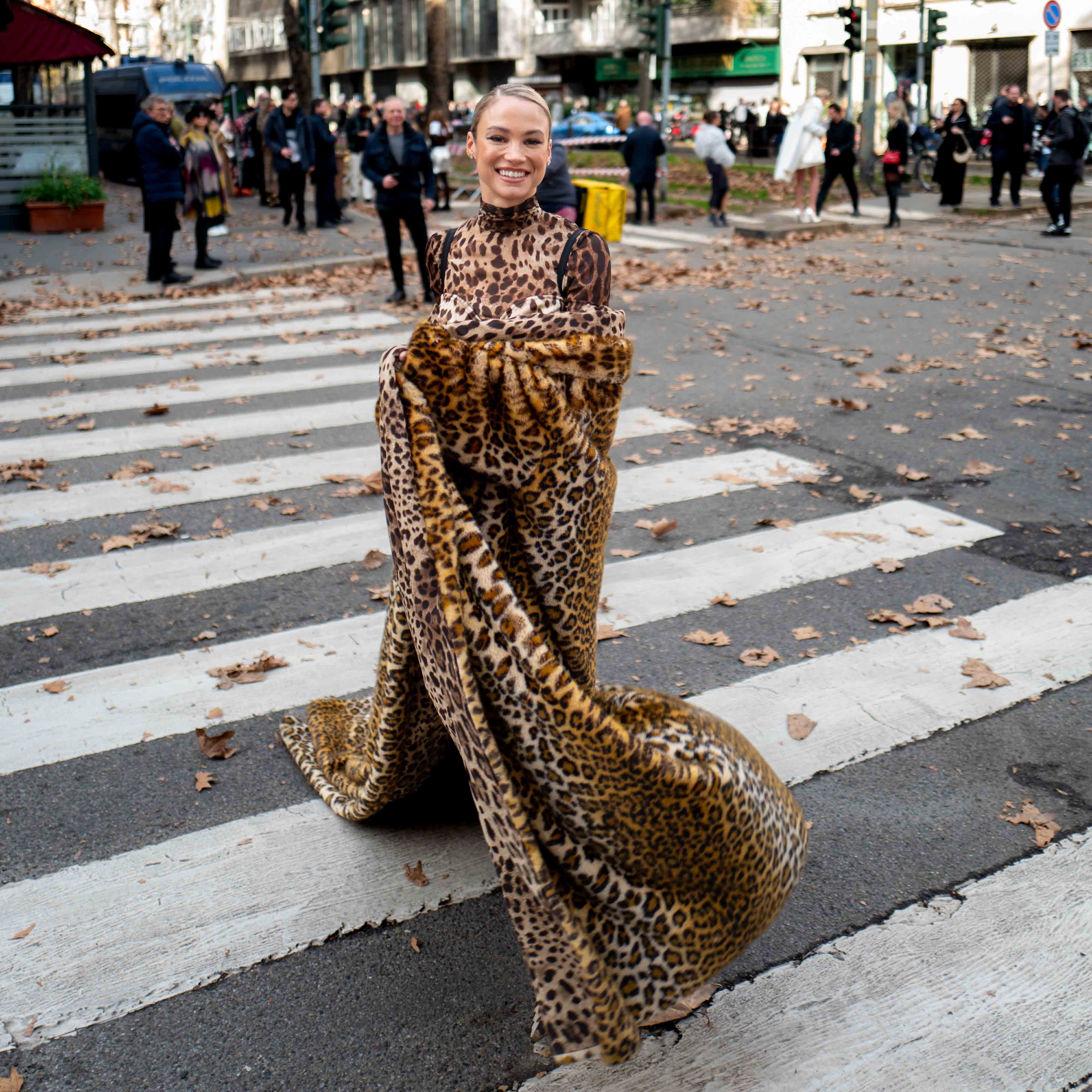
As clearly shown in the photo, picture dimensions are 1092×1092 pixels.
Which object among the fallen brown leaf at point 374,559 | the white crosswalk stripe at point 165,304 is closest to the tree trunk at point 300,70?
the white crosswalk stripe at point 165,304

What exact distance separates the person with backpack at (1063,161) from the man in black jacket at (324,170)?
415 inches

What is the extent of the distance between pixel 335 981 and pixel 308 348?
8358 mm

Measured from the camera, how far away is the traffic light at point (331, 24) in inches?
813

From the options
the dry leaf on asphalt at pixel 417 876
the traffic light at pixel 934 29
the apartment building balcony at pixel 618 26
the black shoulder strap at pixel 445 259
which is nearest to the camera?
the black shoulder strap at pixel 445 259

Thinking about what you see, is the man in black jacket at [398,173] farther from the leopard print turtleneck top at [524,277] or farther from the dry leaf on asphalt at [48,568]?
the leopard print turtleneck top at [524,277]

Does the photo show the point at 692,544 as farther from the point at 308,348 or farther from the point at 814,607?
the point at 308,348

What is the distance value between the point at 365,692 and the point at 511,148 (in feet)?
7.36

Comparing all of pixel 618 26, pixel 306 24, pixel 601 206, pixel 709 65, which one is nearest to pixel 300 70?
pixel 306 24

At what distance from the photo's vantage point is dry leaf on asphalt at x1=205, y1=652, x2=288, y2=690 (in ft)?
14.9

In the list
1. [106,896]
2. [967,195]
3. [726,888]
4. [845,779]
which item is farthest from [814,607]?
[967,195]

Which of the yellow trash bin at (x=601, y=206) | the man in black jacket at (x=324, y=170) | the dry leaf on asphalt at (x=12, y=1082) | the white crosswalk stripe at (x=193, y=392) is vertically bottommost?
the dry leaf on asphalt at (x=12, y=1082)

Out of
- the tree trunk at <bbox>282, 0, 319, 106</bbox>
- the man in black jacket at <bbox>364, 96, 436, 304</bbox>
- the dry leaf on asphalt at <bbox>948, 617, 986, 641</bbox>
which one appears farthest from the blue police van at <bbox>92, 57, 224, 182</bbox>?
Result: the dry leaf on asphalt at <bbox>948, 617, 986, 641</bbox>

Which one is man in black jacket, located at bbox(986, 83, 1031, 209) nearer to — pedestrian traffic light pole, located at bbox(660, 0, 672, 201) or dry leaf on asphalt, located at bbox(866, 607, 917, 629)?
pedestrian traffic light pole, located at bbox(660, 0, 672, 201)

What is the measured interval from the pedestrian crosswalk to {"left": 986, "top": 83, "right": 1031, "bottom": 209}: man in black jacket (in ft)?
47.4
